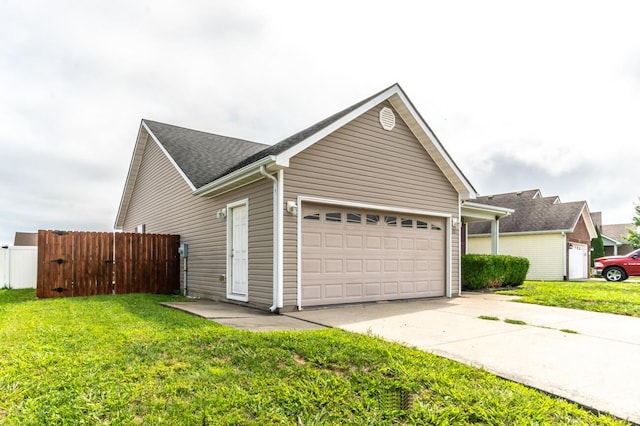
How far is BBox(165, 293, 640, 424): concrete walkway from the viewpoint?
3.43 meters

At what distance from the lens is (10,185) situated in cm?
1289

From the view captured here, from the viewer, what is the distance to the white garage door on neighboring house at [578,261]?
66.3 ft

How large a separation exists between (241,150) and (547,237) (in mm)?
16143

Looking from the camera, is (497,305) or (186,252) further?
(186,252)

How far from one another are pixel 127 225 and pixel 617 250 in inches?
1559

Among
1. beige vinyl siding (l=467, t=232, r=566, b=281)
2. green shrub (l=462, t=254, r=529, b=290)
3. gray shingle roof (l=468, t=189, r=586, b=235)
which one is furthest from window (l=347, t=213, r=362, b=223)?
beige vinyl siding (l=467, t=232, r=566, b=281)

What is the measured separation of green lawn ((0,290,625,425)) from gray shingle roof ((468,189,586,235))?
61.3 ft

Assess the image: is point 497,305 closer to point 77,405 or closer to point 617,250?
point 77,405

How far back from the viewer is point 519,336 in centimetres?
536

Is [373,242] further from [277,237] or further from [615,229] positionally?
[615,229]

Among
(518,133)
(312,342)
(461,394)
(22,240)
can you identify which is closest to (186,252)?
(312,342)

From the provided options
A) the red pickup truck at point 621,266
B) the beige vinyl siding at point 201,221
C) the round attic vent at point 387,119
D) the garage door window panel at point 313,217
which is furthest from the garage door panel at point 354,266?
the red pickup truck at point 621,266

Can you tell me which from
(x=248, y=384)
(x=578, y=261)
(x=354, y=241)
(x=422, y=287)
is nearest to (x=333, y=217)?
(x=354, y=241)

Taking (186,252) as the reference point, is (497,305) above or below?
below
